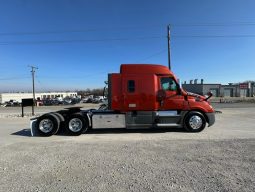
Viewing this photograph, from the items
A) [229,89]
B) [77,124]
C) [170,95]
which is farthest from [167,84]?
[229,89]

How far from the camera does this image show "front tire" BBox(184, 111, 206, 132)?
10484 millimetres

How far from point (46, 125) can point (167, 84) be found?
553cm

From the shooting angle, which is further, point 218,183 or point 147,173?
point 147,173

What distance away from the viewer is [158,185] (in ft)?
14.4

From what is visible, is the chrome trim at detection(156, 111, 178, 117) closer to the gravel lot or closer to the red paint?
the red paint

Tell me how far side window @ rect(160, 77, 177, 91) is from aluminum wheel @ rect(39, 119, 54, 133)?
16.7ft

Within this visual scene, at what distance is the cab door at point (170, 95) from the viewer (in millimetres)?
10685

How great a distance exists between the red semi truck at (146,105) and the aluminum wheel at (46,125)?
1.20ft

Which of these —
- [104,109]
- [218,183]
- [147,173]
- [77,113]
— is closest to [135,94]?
[104,109]

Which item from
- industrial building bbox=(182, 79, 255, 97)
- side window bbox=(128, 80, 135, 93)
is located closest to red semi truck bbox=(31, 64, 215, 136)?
side window bbox=(128, 80, 135, 93)

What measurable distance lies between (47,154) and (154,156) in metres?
2.95

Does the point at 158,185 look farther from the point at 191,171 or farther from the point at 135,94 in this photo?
the point at 135,94

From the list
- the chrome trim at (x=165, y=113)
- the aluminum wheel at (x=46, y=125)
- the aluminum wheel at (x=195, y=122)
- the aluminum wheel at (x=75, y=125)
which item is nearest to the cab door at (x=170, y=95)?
the chrome trim at (x=165, y=113)

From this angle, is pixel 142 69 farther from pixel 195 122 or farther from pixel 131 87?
pixel 195 122
